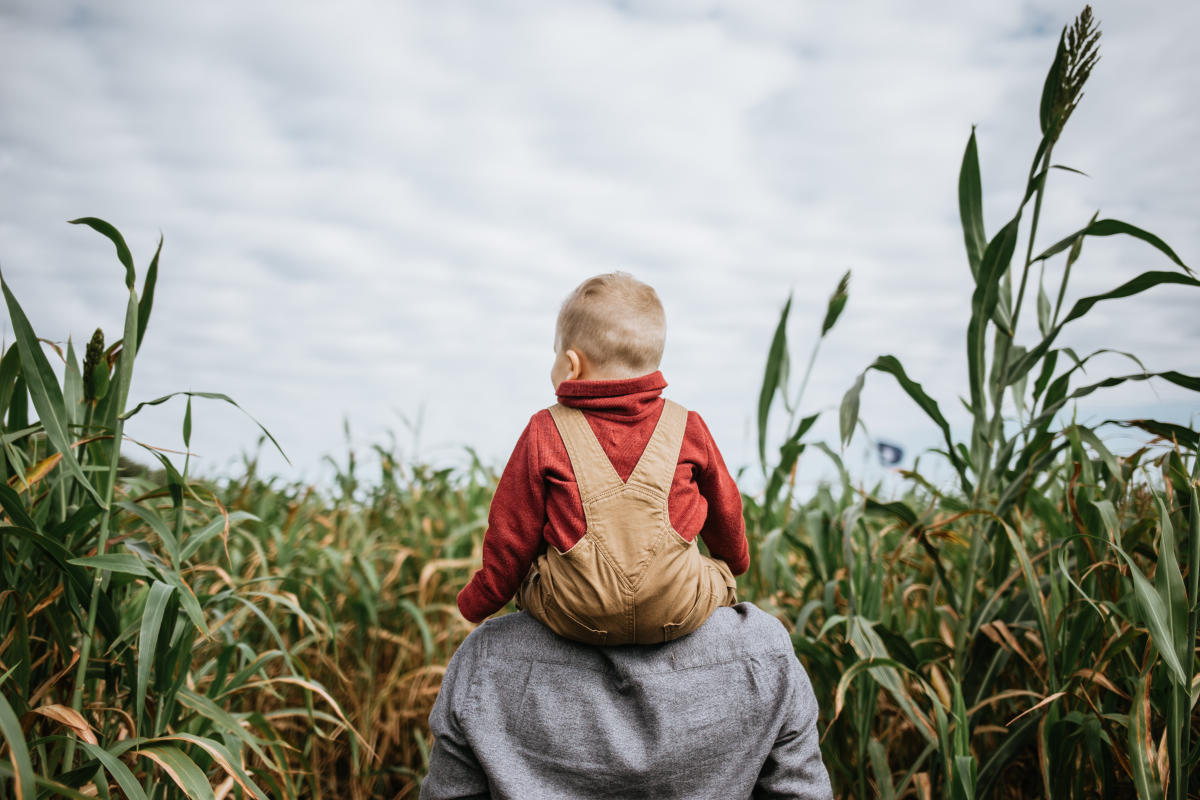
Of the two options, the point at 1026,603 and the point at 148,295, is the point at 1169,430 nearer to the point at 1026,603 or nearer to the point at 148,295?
the point at 1026,603

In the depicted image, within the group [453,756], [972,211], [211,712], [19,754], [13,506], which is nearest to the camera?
[19,754]

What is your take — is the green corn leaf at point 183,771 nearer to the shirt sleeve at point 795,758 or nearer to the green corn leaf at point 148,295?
the green corn leaf at point 148,295

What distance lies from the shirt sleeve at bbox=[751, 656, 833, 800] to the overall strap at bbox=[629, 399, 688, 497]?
1.52ft

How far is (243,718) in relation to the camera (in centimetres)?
183

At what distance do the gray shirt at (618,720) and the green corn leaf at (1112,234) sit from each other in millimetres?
1244

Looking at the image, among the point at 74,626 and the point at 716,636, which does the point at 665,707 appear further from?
the point at 74,626

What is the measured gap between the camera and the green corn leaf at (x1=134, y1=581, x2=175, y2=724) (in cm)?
139

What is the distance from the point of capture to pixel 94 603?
4.70 ft

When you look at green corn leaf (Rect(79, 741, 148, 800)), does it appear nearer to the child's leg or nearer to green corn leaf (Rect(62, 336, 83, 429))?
green corn leaf (Rect(62, 336, 83, 429))

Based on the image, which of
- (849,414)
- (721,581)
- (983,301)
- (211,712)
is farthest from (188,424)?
(983,301)

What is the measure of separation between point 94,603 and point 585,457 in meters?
0.94

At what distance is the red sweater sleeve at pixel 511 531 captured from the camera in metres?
1.46

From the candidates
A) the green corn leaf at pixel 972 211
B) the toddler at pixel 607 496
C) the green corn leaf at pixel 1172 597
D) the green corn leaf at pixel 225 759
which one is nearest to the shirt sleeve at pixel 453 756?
the toddler at pixel 607 496

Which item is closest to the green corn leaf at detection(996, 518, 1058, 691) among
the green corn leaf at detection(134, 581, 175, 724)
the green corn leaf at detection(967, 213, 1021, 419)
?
the green corn leaf at detection(967, 213, 1021, 419)
